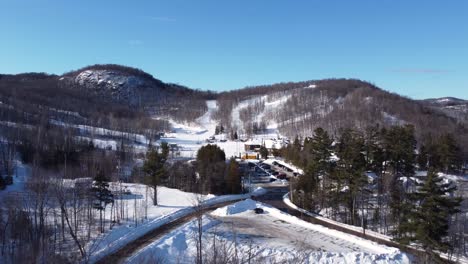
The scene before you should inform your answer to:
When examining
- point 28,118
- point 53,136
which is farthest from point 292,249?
point 28,118

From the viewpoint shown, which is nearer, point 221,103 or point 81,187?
point 81,187

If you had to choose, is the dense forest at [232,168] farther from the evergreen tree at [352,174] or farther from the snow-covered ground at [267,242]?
the snow-covered ground at [267,242]

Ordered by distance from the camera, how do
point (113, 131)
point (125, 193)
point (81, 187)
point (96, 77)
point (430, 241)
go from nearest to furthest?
point (430, 241), point (81, 187), point (125, 193), point (113, 131), point (96, 77)

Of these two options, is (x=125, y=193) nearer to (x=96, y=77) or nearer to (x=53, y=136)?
(x=53, y=136)

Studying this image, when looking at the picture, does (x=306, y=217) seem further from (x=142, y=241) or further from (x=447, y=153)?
(x=447, y=153)

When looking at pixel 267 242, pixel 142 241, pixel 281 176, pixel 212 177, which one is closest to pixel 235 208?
pixel 267 242

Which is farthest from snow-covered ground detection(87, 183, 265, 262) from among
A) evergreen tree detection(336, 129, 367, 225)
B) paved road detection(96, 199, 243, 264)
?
evergreen tree detection(336, 129, 367, 225)
